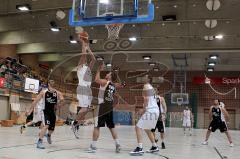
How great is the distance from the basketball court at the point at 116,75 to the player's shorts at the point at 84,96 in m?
0.03

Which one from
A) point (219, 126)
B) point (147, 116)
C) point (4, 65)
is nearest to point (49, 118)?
point (147, 116)

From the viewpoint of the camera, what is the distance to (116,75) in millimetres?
10031

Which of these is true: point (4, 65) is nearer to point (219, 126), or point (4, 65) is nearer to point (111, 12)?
point (111, 12)

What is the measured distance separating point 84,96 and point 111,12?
2908 millimetres

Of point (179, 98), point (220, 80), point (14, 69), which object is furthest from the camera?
point (220, 80)

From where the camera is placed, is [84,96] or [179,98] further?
[179,98]

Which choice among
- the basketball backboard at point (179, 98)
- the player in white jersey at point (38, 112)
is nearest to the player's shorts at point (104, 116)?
the player in white jersey at point (38, 112)

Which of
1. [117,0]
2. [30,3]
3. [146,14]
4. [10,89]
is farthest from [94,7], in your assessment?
[10,89]

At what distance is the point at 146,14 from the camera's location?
36.6 ft

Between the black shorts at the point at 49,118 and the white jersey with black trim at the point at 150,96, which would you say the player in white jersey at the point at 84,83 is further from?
→ the white jersey with black trim at the point at 150,96

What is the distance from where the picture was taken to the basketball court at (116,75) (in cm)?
878

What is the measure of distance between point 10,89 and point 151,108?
67.6ft

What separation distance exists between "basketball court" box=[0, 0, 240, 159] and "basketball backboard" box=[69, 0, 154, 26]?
0.03 m

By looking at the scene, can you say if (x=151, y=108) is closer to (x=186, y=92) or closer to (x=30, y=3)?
(x=30, y=3)
